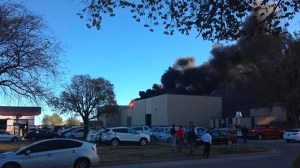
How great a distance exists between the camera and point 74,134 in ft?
169

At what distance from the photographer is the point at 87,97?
8594cm

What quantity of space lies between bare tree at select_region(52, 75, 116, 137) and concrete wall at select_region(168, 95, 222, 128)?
1427 cm

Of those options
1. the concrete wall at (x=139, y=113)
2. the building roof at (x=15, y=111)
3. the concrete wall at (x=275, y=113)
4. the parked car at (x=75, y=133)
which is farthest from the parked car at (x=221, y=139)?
the concrete wall at (x=139, y=113)

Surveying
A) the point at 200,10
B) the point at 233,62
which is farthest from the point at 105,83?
the point at 200,10

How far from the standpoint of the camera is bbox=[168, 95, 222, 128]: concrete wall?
263ft

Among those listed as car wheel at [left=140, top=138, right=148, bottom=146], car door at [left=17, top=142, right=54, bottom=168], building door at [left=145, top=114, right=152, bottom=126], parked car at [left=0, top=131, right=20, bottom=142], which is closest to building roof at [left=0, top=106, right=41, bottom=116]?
building door at [left=145, top=114, right=152, bottom=126]

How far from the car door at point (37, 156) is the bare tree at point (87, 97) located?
65.1m

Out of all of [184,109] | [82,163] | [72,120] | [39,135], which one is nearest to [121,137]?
[82,163]

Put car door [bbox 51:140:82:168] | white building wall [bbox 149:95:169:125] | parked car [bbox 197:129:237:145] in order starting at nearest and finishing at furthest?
car door [bbox 51:140:82:168]
parked car [bbox 197:129:237:145]
white building wall [bbox 149:95:169:125]

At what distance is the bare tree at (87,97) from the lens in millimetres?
84750

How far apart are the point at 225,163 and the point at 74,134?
103 feet

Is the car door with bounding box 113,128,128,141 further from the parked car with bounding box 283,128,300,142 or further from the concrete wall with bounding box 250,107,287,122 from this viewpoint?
the concrete wall with bounding box 250,107,287,122

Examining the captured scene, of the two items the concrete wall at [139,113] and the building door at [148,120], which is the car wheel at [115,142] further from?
the concrete wall at [139,113]

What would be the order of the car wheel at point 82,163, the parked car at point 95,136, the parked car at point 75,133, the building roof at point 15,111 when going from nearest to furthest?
1. the car wheel at point 82,163
2. the parked car at point 95,136
3. the parked car at point 75,133
4. the building roof at point 15,111
